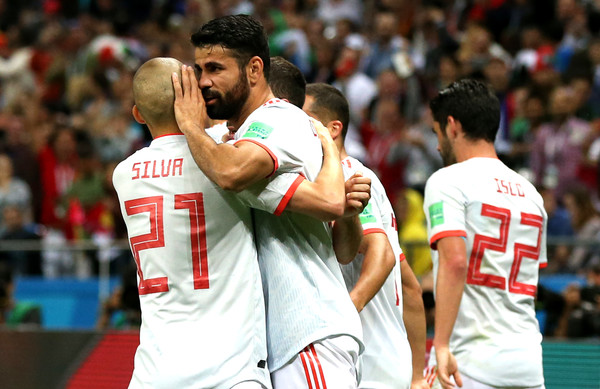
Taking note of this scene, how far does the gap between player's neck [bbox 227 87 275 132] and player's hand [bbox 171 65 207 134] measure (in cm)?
21

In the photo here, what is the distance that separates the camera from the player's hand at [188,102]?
3.58 metres

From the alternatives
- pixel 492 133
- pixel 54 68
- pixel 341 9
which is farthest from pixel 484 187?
pixel 54 68

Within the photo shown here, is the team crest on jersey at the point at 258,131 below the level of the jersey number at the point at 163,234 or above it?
above

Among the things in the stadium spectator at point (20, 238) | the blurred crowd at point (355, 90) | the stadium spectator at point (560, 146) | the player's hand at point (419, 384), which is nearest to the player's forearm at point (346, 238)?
the player's hand at point (419, 384)

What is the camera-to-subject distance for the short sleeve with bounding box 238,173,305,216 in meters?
3.51

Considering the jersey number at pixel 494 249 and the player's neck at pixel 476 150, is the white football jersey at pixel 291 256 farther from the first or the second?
the player's neck at pixel 476 150

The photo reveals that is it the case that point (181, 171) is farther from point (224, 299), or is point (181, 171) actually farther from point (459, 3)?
point (459, 3)

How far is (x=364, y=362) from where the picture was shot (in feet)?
14.2

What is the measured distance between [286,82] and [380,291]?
3.49ft

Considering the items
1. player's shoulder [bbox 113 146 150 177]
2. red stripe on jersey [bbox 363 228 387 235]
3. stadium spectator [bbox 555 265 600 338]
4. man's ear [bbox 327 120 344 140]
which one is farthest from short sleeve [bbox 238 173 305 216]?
stadium spectator [bbox 555 265 600 338]

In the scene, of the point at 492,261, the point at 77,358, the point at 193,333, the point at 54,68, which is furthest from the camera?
the point at 54,68

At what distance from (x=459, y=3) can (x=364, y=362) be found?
10.3 meters

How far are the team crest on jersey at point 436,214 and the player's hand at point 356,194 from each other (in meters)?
1.21

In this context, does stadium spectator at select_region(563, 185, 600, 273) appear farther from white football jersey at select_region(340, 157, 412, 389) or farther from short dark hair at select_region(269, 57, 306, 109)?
short dark hair at select_region(269, 57, 306, 109)
